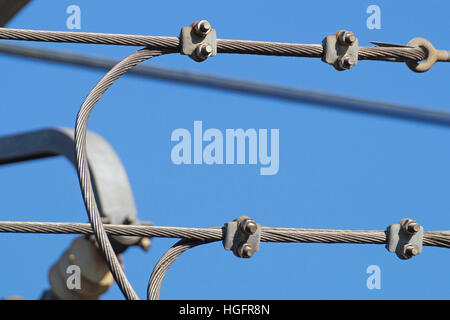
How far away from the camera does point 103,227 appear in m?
2.19

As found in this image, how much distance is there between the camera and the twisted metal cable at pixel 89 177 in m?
2.15

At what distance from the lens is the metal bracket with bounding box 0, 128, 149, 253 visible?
10.2 ft

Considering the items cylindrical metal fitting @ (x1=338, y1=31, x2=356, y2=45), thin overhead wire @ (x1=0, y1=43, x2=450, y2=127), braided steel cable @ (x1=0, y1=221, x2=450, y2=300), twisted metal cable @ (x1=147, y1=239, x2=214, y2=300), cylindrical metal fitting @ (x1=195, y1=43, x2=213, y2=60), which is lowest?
twisted metal cable @ (x1=147, y1=239, x2=214, y2=300)

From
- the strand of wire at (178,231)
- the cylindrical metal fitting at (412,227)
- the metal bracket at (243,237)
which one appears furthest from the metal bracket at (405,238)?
the metal bracket at (243,237)

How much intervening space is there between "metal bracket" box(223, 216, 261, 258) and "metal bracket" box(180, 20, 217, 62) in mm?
419

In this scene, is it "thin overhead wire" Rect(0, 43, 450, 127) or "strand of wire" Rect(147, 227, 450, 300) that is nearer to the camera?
"strand of wire" Rect(147, 227, 450, 300)

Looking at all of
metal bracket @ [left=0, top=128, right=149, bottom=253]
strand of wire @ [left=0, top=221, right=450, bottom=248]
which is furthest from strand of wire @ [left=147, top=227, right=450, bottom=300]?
metal bracket @ [left=0, top=128, right=149, bottom=253]

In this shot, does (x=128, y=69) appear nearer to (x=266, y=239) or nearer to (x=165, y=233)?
(x=165, y=233)

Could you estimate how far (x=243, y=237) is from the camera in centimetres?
222

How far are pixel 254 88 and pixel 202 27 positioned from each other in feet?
17.9

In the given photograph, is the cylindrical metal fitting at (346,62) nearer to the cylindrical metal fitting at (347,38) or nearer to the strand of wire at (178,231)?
the cylindrical metal fitting at (347,38)

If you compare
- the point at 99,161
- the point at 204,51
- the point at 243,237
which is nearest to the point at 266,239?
the point at 243,237

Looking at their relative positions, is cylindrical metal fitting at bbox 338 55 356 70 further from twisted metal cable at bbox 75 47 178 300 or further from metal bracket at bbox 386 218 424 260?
twisted metal cable at bbox 75 47 178 300
